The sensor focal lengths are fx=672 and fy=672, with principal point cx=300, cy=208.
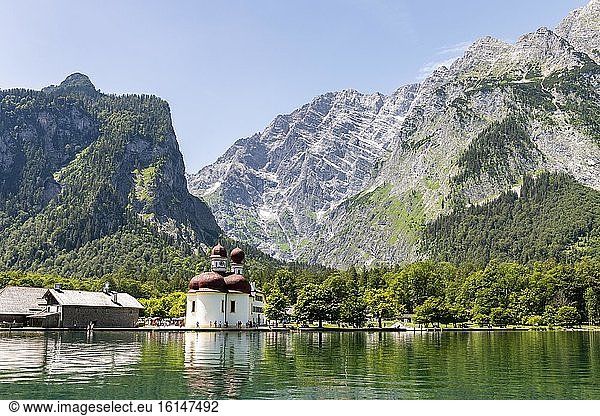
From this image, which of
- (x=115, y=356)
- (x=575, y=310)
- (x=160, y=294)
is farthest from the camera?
(x=160, y=294)

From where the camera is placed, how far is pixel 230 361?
50594 millimetres

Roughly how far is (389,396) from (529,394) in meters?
7.25

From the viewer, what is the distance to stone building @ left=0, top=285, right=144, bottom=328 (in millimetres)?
121375

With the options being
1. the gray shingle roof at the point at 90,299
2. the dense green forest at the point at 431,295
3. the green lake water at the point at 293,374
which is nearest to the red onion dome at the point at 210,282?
the dense green forest at the point at 431,295

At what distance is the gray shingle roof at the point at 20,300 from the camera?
122m

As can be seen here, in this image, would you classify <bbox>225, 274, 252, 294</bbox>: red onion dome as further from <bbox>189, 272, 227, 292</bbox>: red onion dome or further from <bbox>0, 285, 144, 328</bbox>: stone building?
<bbox>0, 285, 144, 328</bbox>: stone building

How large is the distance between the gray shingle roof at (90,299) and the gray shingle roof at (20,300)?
144 inches

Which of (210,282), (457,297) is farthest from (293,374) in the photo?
(457,297)

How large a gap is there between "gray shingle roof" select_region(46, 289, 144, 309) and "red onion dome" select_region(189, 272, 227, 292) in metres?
14.0

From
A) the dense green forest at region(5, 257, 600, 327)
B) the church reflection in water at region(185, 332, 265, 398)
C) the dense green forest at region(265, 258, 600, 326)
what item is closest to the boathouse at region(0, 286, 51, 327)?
the dense green forest at region(5, 257, 600, 327)

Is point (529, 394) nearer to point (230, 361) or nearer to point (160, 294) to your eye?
point (230, 361)

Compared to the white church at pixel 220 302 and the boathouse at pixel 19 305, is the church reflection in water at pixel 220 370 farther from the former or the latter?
the boathouse at pixel 19 305

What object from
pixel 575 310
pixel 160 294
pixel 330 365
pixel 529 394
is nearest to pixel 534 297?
pixel 575 310
